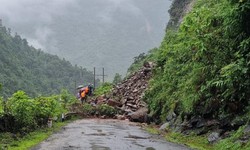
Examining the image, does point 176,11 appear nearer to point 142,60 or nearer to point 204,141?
point 142,60

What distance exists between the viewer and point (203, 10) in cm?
1759

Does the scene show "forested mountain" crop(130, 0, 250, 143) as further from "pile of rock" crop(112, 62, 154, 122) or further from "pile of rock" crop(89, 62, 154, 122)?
"pile of rock" crop(112, 62, 154, 122)

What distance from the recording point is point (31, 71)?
3292 inches

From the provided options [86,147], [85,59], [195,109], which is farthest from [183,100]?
[85,59]

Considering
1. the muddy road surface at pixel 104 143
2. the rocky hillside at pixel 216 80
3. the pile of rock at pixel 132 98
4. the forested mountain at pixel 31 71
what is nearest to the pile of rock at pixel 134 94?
the pile of rock at pixel 132 98

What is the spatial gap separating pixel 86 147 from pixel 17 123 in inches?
176

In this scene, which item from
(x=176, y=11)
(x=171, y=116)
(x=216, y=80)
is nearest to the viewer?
(x=216, y=80)

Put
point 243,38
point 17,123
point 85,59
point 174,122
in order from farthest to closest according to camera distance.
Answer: point 85,59 → point 174,122 → point 17,123 → point 243,38

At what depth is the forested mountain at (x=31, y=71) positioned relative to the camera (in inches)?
2633

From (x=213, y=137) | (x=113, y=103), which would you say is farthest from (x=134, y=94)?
(x=213, y=137)

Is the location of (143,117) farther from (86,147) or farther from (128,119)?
(86,147)

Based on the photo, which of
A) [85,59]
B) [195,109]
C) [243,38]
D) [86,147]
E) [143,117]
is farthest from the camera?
[85,59]

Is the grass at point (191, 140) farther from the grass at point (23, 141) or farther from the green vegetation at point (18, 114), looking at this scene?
the green vegetation at point (18, 114)

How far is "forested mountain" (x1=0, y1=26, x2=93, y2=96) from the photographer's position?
219 ft
